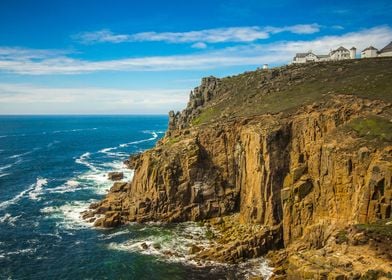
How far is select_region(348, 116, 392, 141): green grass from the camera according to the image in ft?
170

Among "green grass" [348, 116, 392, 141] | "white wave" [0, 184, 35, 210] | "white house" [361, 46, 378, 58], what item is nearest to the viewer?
"green grass" [348, 116, 392, 141]

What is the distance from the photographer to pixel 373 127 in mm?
54250

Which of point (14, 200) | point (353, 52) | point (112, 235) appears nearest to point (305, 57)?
point (353, 52)

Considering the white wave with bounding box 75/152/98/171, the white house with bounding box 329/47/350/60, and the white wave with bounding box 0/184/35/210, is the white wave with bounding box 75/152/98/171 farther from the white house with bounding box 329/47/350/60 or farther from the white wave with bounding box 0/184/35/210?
the white house with bounding box 329/47/350/60

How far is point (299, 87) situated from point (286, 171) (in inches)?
1181

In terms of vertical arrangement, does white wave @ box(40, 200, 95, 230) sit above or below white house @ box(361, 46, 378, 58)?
below

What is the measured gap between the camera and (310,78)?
89.1m

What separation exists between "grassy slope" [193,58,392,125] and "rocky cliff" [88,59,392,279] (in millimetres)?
350

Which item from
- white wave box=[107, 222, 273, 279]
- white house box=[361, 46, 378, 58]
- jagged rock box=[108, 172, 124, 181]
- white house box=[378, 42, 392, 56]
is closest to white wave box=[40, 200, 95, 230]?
white wave box=[107, 222, 273, 279]

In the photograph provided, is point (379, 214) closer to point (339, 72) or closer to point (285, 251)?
point (285, 251)

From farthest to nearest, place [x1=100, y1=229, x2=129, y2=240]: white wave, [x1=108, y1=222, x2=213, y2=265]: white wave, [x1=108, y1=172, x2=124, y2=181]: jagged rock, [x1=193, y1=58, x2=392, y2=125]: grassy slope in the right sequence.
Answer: [x1=108, y1=172, x2=124, y2=181]: jagged rock < [x1=193, y1=58, x2=392, y2=125]: grassy slope < [x1=100, y1=229, x2=129, y2=240]: white wave < [x1=108, y1=222, x2=213, y2=265]: white wave

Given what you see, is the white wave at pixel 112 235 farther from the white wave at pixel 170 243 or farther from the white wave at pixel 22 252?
the white wave at pixel 22 252

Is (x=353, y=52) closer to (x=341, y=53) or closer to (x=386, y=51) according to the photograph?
(x=341, y=53)

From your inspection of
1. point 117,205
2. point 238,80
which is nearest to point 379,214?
point 117,205
